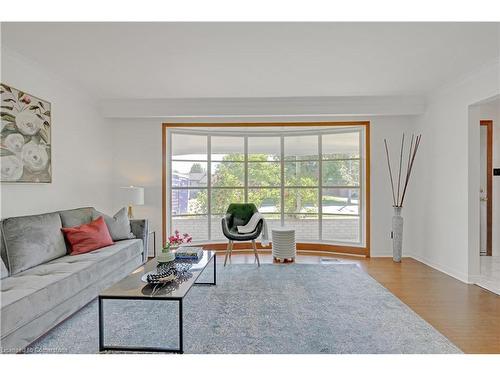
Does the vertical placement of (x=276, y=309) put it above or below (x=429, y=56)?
below

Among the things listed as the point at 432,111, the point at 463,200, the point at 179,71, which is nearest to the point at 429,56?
the point at 432,111

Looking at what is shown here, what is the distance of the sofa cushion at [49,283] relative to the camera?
75.0 inches

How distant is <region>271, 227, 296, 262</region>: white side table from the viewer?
178 inches

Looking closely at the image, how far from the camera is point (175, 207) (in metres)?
5.23

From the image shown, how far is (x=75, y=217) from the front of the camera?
138 inches

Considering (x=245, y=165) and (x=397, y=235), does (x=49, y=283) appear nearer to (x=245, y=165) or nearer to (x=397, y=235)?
(x=245, y=165)

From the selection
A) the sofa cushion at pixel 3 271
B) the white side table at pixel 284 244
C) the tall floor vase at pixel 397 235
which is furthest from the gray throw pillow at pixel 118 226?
the tall floor vase at pixel 397 235

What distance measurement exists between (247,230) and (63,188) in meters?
2.67

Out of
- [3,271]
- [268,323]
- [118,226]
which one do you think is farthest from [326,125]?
[3,271]

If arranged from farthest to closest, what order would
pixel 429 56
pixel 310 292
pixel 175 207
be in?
pixel 175 207 < pixel 310 292 < pixel 429 56

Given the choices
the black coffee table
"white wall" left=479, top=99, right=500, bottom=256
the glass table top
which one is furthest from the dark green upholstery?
"white wall" left=479, top=99, right=500, bottom=256

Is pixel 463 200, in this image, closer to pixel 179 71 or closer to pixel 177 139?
pixel 179 71

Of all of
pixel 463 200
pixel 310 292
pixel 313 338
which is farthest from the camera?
pixel 463 200

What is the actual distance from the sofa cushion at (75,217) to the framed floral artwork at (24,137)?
0.46 meters
